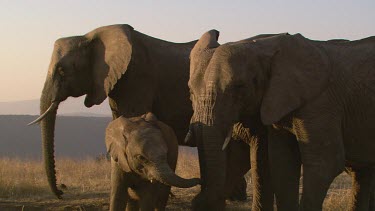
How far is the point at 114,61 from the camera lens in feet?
26.7

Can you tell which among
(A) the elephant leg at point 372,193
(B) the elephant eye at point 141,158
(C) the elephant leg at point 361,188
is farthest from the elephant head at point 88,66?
(A) the elephant leg at point 372,193

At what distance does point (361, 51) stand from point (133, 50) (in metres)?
2.71

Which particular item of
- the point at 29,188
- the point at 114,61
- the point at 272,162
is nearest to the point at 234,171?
the point at 272,162

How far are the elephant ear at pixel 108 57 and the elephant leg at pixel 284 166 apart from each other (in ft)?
7.39

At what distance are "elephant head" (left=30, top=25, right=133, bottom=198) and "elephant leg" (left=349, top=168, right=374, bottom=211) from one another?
113 inches

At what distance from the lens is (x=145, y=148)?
19.5 feet

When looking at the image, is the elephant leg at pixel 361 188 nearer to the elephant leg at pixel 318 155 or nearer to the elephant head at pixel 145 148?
the elephant leg at pixel 318 155

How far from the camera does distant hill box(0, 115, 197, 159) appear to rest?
198 feet

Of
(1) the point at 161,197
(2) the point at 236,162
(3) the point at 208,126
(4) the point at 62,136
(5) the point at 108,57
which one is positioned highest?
(5) the point at 108,57

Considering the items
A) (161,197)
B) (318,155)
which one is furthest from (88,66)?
(318,155)

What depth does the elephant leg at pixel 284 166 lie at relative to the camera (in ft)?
21.5

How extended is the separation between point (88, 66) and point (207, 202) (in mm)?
2989

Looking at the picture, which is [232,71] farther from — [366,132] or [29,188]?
[29,188]

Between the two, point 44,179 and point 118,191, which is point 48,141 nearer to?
point 118,191
